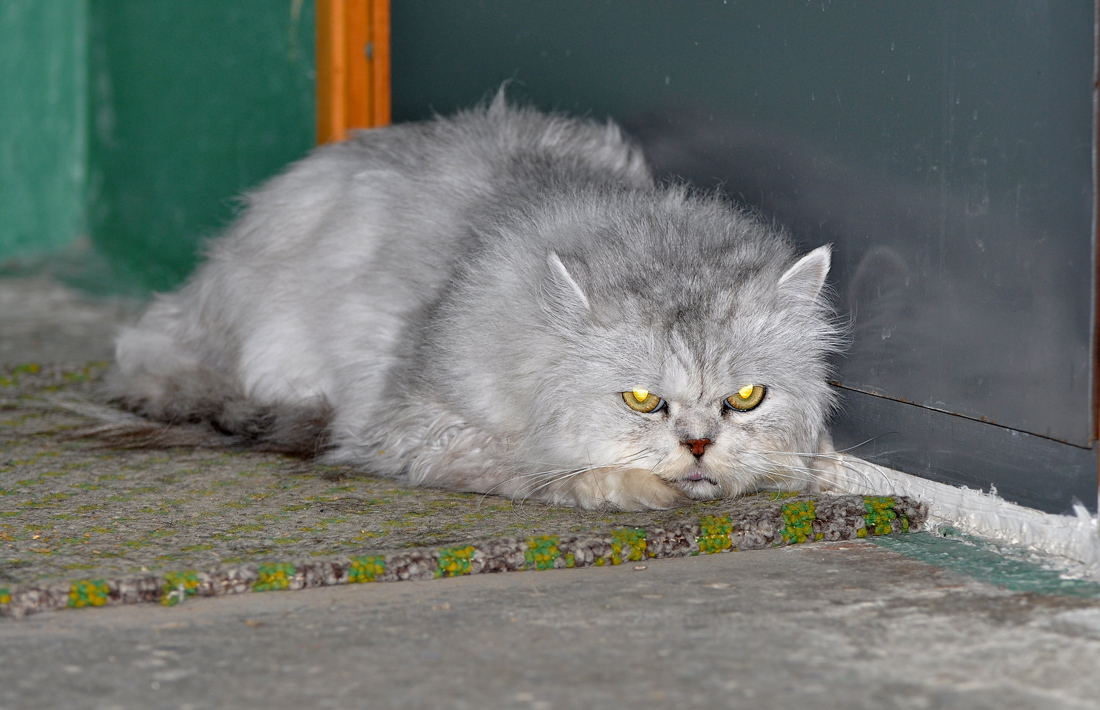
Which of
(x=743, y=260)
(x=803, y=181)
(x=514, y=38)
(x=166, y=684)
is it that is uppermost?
(x=514, y=38)

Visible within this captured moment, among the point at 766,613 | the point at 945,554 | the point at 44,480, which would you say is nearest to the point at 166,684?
the point at 766,613

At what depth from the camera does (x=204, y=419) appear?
123 inches

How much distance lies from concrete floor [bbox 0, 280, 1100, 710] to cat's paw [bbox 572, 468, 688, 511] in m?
0.27

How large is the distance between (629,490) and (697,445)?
Answer: 0.18m

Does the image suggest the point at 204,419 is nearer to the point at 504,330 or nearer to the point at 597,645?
the point at 504,330

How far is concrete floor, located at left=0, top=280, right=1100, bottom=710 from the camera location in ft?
5.31

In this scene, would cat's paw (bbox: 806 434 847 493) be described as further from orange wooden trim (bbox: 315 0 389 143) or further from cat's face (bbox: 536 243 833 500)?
orange wooden trim (bbox: 315 0 389 143)

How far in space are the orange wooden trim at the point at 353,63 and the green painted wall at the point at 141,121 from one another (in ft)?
0.67

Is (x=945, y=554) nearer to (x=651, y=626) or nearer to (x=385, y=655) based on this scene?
(x=651, y=626)

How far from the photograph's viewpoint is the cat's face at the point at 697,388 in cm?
242

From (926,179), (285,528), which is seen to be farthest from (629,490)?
(926,179)

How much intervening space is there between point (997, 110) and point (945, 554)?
33.8 inches

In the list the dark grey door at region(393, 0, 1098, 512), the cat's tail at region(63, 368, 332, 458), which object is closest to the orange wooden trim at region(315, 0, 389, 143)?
the dark grey door at region(393, 0, 1098, 512)

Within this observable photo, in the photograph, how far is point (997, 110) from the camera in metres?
2.23
